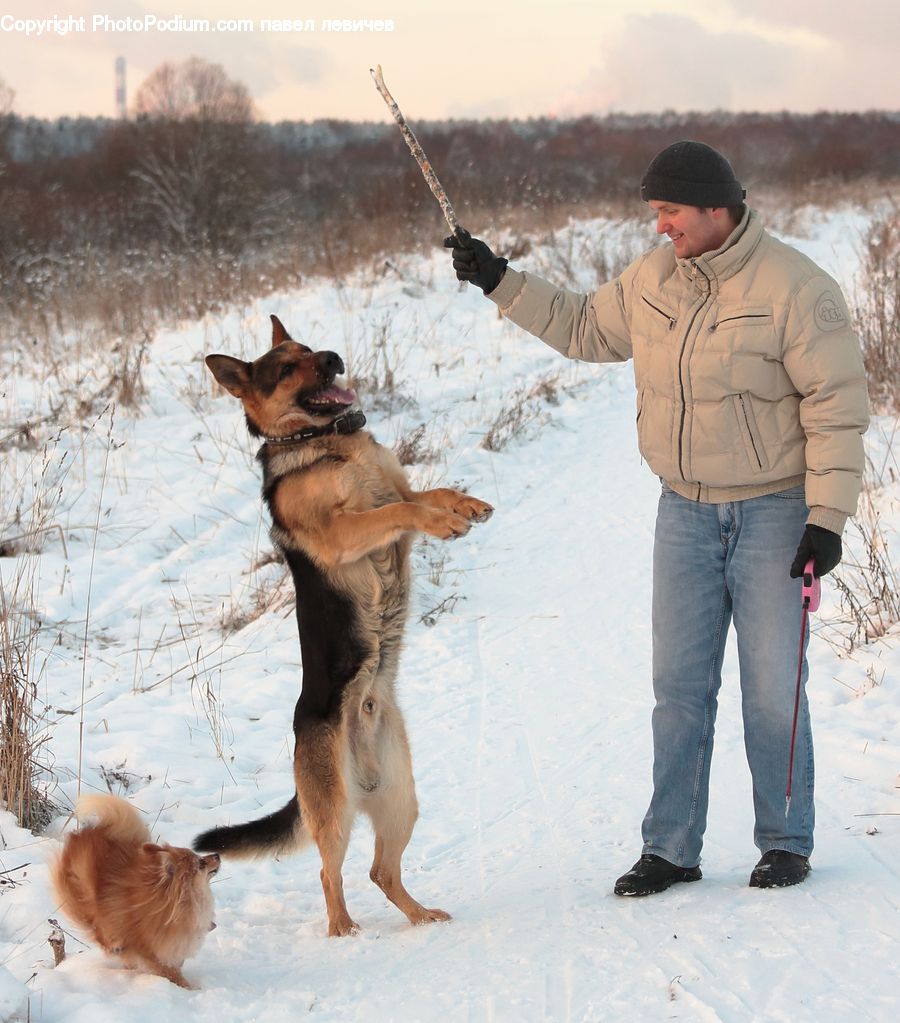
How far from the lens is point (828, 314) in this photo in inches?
122

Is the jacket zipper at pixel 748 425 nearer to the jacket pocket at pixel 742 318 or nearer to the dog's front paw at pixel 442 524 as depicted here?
the jacket pocket at pixel 742 318

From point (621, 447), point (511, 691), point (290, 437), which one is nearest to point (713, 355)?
point (290, 437)

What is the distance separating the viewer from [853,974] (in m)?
2.71

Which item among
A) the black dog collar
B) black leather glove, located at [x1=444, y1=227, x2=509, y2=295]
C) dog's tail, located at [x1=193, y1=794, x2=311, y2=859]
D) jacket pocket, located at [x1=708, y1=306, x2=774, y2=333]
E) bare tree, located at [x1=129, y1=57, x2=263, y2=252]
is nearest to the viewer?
jacket pocket, located at [x1=708, y1=306, x2=774, y2=333]

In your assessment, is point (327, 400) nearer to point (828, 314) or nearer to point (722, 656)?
point (722, 656)

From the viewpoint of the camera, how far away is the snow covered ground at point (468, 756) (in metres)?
2.86

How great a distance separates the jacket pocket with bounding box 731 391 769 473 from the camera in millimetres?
3213

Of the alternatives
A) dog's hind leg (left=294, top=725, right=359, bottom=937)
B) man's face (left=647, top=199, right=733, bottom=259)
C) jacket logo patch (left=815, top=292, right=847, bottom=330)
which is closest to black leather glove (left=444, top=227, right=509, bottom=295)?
man's face (left=647, top=199, right=733, bottom=259)

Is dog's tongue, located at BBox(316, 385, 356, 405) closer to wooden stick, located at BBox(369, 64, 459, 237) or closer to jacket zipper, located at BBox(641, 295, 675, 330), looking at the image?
wooden stick, located at BBox(369, 64, 459, 237)

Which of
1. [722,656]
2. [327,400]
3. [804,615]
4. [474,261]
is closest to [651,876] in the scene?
[722,656]

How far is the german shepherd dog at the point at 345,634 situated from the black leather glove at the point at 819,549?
41.1 inches

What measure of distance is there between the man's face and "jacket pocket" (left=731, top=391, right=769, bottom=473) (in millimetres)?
485

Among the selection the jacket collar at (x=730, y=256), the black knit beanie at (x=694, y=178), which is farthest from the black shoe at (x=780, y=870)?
the black knit beanie at (x=694, y=178)

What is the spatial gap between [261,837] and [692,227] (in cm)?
247
